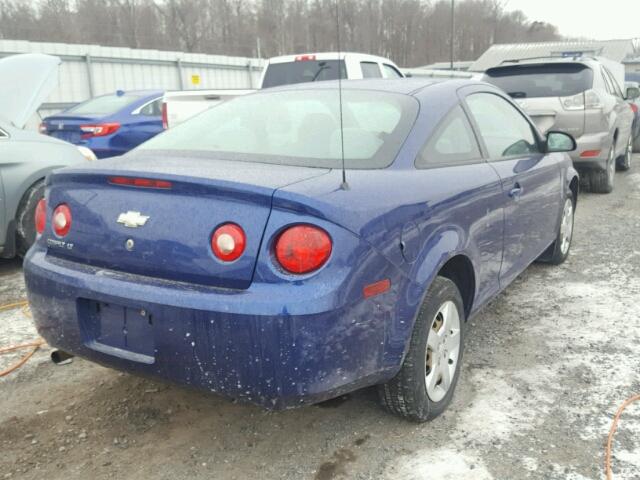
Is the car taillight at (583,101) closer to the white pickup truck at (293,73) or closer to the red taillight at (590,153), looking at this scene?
the red taillight at (590,153)

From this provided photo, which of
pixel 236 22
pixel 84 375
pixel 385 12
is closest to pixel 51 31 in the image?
pixel 236 22

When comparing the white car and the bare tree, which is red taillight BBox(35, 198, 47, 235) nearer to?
the white car

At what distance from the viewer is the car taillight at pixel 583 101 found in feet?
23.8

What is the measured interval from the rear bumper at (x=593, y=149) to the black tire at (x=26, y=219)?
5.85 metres

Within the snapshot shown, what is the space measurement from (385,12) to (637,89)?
5.15m

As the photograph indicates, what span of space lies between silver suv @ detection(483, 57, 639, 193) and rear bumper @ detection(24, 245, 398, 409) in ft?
19.2

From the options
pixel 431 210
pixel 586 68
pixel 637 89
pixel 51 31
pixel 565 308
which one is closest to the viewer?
pixel 431 210

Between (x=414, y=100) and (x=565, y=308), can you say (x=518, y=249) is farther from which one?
(x=414, y=100)

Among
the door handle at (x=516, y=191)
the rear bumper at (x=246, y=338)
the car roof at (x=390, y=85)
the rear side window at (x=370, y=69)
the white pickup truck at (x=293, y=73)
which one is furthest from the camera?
the rear side window at (x=370, y=69)

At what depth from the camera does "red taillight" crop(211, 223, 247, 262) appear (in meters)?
2.12

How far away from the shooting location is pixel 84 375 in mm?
3252

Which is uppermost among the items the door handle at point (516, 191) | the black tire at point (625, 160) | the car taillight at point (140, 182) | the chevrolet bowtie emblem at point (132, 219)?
the car taillight at point (140, 182)

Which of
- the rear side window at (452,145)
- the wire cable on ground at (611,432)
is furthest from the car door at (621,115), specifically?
the wire cable on ground at (611,432)

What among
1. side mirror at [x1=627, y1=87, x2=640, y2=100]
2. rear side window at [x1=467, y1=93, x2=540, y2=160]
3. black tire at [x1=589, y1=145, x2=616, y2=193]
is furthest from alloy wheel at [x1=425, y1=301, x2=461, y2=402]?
side mirror at [x1=627, y1=87, x2=640, y2=100]
